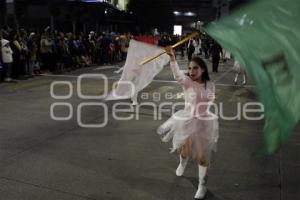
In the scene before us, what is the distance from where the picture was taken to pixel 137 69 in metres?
11.0

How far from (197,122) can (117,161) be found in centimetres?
169

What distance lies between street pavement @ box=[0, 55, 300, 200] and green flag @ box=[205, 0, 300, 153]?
2944 mm

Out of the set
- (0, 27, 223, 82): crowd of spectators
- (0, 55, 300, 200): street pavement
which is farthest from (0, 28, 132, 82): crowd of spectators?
(0, 55, 300, 200): street pavement

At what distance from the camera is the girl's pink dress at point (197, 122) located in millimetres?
6293

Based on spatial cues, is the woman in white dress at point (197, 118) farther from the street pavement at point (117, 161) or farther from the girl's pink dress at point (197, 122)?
the street pavement at point (117, 161)

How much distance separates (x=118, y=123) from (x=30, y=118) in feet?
5.91

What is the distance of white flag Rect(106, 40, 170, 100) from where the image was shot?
31.4ft

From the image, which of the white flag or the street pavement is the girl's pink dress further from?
the white flag

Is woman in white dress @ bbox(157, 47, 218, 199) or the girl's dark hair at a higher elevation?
the girl's dark hair

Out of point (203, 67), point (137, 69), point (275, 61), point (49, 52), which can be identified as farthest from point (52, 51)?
point (275, 61)

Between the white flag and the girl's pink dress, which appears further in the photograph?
the white flag

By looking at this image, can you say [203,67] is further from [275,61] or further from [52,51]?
[52,51]

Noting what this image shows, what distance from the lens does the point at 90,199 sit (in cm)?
590

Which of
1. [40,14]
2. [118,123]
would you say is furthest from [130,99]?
[40,14]
